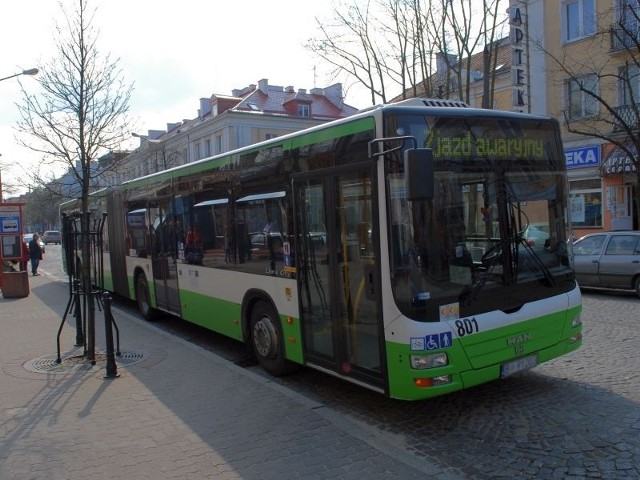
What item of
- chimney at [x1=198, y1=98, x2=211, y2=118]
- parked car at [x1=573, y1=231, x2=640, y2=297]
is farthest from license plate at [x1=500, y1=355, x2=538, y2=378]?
chimney at [x1=198, y1=98, x2=211, y2=118]

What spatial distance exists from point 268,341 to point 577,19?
72.0 ft

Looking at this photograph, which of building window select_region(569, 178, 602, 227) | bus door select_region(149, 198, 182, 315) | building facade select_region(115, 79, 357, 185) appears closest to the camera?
bus door select_region(149, 198, 182, 315)

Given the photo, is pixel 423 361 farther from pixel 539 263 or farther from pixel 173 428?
pixel 173 428

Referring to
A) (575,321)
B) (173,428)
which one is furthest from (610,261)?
(173,428)

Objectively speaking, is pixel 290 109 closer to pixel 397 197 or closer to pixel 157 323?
pixel 157 323

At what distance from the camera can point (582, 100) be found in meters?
22.0

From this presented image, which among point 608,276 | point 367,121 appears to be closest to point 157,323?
point 367,121

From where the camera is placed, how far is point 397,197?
14.9 feet

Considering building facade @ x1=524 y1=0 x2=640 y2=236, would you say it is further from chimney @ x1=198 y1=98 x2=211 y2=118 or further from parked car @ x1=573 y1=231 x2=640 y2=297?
chimney @ x1=198 y1=98 x2=211 y2=118

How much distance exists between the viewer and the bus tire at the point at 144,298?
432 inches

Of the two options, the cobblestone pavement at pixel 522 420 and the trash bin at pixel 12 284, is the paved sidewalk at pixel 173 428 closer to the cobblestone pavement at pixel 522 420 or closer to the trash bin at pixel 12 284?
the cobblestone pavement at pixel 522 420

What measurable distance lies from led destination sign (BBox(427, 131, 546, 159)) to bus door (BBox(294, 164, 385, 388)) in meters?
0.62

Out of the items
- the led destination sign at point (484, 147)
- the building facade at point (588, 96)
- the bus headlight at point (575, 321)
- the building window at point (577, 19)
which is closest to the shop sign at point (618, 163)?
the building facade at point (588, 96)

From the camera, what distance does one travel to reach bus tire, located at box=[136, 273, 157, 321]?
11.0 m
